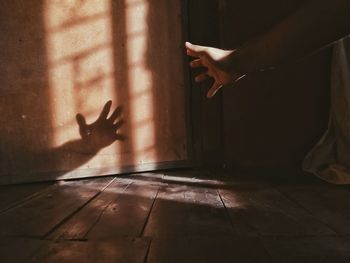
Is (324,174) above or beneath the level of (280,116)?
beneath

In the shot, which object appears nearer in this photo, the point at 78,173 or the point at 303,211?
the point at 303,211

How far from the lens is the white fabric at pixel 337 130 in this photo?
2.07 m

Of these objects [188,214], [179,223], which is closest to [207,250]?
[179,223]

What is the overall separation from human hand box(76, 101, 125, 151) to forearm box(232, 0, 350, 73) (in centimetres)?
161

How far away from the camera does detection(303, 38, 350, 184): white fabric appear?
2.07m

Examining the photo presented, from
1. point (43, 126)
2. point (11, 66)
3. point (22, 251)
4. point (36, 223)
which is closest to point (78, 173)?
point (43, 126)

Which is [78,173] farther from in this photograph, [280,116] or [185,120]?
[280,116]

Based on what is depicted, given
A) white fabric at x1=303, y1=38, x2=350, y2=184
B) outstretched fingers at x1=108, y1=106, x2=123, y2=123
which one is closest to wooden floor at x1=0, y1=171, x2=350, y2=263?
white fabric at x1=303, y1=38, x2=350, y2=184

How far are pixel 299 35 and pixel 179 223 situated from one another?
0.77 meters

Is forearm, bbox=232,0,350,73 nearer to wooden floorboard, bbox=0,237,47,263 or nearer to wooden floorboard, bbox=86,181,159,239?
wooden floorboard, bbox=86,181,159,239

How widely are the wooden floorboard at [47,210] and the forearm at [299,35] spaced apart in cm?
87

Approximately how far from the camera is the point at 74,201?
1.67 metres

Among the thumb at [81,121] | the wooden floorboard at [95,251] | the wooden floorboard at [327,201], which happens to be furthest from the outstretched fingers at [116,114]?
the wooden floorboard at [95,251]

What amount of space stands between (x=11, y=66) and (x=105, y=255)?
1.73m
